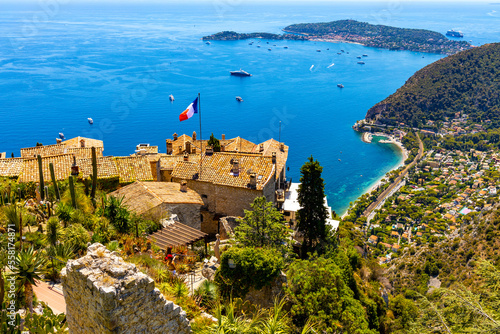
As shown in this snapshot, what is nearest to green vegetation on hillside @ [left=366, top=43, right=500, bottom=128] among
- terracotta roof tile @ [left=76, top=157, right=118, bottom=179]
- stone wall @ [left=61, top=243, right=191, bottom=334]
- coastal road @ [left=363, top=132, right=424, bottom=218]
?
coastal road @ [left=363, top=132, right=424, bottom=218]

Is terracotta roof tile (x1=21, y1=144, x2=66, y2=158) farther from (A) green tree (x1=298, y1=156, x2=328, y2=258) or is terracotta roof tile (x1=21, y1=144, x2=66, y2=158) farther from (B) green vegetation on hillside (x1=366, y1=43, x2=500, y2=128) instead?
(B) green vegetation on hillside (x1=366, y1=43, x2=500, y2=128)

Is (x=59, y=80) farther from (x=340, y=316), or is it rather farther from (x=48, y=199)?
(x=340, y=316)

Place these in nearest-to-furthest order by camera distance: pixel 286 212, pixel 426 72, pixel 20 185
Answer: pixel 20 185, pixel 286 212, pixel 426 72

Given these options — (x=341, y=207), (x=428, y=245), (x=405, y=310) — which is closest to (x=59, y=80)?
(x=341, y=207)

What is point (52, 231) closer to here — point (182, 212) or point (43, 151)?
point (182, 212)

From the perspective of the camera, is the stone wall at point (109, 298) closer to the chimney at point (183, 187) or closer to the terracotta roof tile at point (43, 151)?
the chimney at point (183, 187)

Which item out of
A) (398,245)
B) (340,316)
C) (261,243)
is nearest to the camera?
(340,316)
